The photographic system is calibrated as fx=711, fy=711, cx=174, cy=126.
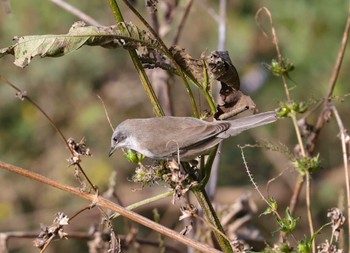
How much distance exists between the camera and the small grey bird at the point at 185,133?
2486 millimetres

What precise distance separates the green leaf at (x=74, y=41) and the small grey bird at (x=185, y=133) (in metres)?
0.39

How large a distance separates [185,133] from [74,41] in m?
0.70

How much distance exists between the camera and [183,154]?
2.46 meters

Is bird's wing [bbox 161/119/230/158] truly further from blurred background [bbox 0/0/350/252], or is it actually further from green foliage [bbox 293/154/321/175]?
blurred background [bbox 0/0/350/252]

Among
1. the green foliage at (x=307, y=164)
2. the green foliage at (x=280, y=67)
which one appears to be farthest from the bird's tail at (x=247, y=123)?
the green foliage at (x=307, y=164)

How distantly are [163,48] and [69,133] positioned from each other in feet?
15.8

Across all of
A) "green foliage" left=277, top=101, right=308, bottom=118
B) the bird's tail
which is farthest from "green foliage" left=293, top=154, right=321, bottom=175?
the bird's tail

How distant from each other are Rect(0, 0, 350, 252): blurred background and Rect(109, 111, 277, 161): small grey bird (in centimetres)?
341

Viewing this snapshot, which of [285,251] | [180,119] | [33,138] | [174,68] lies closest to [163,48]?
[174,68]

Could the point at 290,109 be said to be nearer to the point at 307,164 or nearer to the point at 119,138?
the point at 307,164

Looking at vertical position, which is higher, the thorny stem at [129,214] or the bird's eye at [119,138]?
the bird's eye at [119,138]

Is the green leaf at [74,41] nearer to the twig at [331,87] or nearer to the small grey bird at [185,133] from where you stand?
the small grey bird at [185,133]

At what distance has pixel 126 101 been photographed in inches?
266

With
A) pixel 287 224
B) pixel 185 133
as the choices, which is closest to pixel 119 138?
pixel 185 133
